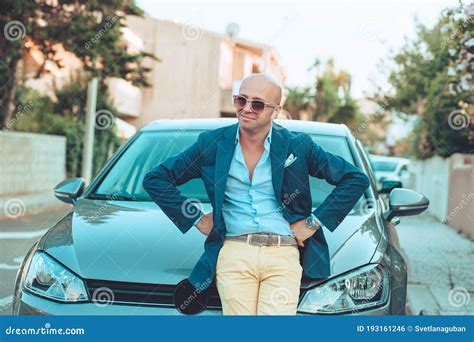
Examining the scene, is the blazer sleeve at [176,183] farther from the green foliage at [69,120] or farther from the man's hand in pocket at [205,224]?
the green foliage at [69,120]

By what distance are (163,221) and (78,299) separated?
0.75m

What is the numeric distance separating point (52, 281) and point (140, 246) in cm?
44

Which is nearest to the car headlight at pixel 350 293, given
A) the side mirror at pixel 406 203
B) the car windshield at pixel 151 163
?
the side mirror at pixel 406 203

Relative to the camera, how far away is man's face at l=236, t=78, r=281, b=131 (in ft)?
9.62

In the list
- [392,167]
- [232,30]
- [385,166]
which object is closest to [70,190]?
[232,30]

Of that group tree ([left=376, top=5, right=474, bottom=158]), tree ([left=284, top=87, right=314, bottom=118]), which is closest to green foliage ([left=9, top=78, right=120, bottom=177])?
tree ([left=376, top=5, right=474, bottom=158])

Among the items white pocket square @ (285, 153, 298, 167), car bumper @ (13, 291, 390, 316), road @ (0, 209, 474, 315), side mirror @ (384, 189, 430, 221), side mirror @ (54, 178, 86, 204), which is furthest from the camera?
road @ (0, 209, 474, 315)

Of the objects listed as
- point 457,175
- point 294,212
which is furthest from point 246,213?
point 457,175

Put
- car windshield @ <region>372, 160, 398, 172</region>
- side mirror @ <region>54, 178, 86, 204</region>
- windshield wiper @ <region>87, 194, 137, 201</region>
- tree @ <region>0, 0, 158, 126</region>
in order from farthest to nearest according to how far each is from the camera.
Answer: car windshield @ <region>372, 160, 398, 172</region> < tree @ <region>0, 0, 158, 126</region> < side mirror @ <region>54, 178, 86, 204</region> < windshield wiper @ <region>87, 194, 137, 201</region>

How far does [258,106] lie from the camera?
115 inches

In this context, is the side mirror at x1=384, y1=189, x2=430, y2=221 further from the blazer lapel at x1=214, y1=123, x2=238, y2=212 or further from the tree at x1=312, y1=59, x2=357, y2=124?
the tree at x1=312, y1=59, x2=357, y2=124

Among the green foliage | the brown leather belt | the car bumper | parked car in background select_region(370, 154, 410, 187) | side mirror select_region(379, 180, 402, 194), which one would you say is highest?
the brown leather belt

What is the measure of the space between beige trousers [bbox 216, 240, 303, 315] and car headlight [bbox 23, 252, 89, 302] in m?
0.72

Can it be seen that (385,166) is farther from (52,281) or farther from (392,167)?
(52,281)
